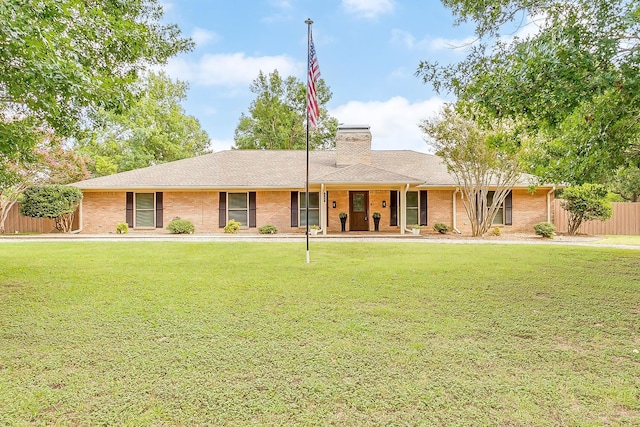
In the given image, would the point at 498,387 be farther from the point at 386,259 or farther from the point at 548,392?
the point at 386,259

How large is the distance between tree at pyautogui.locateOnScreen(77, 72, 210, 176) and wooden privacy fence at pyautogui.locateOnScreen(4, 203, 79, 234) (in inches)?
317

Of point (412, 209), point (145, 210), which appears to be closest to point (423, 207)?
point (412, 209)

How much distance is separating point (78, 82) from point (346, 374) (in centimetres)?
420

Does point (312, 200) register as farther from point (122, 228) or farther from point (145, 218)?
point (122, 228)

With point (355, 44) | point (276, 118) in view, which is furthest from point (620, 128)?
point (276, 118)

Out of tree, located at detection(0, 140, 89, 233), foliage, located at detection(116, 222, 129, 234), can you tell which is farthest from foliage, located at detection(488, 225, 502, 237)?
tree, located at detection(0, 140, 89, 233)

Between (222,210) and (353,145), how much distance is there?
7.35 metres

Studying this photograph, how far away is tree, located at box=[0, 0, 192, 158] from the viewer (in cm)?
380

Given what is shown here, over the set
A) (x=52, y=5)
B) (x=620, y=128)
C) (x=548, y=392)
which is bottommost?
(x=548, y=392)

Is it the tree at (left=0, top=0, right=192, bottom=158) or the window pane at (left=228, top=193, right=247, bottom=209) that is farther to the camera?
the window pane at (left=228, top=193, right=247, bottom=209)

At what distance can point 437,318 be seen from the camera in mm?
4453

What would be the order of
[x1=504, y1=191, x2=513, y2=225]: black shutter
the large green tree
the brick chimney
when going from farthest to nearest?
the brick chimney, [x1=504, y1=191, x2=513, y2=225]: black shutter, the large green tree

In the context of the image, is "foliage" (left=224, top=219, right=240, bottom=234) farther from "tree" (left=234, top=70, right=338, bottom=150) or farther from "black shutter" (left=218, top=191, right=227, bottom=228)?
"tree" (left=234, top=70, right=338, bottom=150)

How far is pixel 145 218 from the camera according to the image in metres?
17.8
